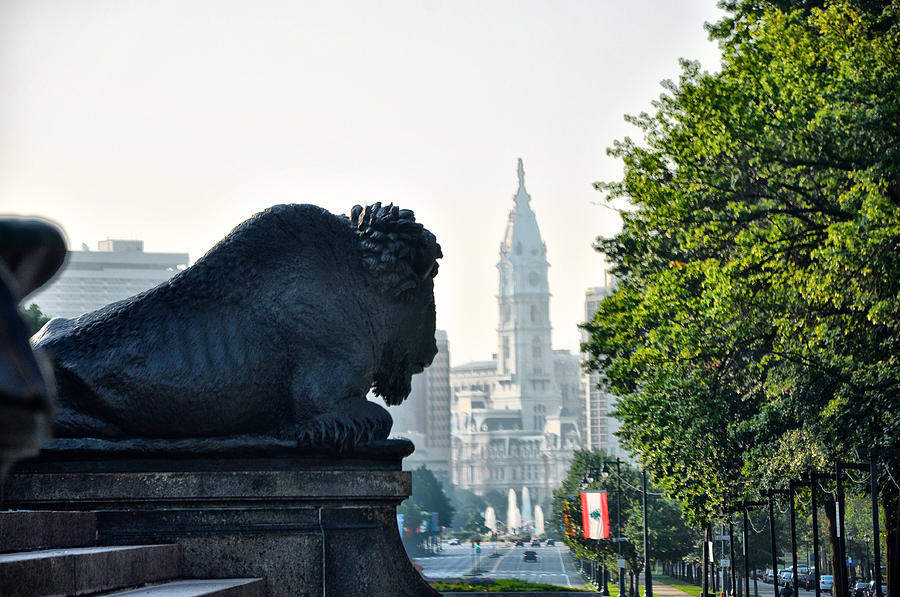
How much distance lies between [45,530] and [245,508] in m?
1.32

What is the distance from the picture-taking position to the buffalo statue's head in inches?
311

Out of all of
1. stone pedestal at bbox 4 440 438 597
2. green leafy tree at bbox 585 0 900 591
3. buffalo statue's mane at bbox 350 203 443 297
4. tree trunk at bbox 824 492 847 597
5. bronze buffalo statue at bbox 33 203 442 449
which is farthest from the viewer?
tree trunk at bbox 824 492 847 597

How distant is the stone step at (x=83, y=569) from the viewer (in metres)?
4.60

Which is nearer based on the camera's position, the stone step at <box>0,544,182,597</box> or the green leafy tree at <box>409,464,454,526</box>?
the stone step at <box>0,544,182,597</box>

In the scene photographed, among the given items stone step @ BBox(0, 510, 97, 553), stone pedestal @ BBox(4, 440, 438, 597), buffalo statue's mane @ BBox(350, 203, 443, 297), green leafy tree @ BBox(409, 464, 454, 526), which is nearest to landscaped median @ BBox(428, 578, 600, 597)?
buffalo statue's mane @ BBox(350, 203, 443, 297)

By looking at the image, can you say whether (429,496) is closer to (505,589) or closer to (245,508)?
(505,589)

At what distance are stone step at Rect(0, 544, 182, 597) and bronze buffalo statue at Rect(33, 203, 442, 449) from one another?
3.14 ft

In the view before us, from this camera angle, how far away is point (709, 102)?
24.1 metres

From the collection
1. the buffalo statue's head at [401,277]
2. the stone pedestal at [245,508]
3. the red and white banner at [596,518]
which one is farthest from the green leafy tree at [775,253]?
the red and white banner at [596,518]

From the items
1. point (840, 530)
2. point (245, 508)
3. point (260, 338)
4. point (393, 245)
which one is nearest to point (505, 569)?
point (840, 530)

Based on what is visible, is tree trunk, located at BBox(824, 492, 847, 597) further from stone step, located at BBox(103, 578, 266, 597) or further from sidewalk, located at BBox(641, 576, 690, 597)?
sidewalk, located at BBox(641, 576, 690, 597)

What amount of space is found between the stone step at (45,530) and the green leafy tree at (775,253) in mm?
14340

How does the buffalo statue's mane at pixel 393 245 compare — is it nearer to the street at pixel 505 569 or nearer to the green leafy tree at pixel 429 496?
the street at pixel 505 569

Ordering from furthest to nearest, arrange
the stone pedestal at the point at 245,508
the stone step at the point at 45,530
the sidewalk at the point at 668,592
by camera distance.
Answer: the sidewalk at the point at 668,592 < the stone pedestal at the point at 245,508 < the stone step at the point at 45,530
